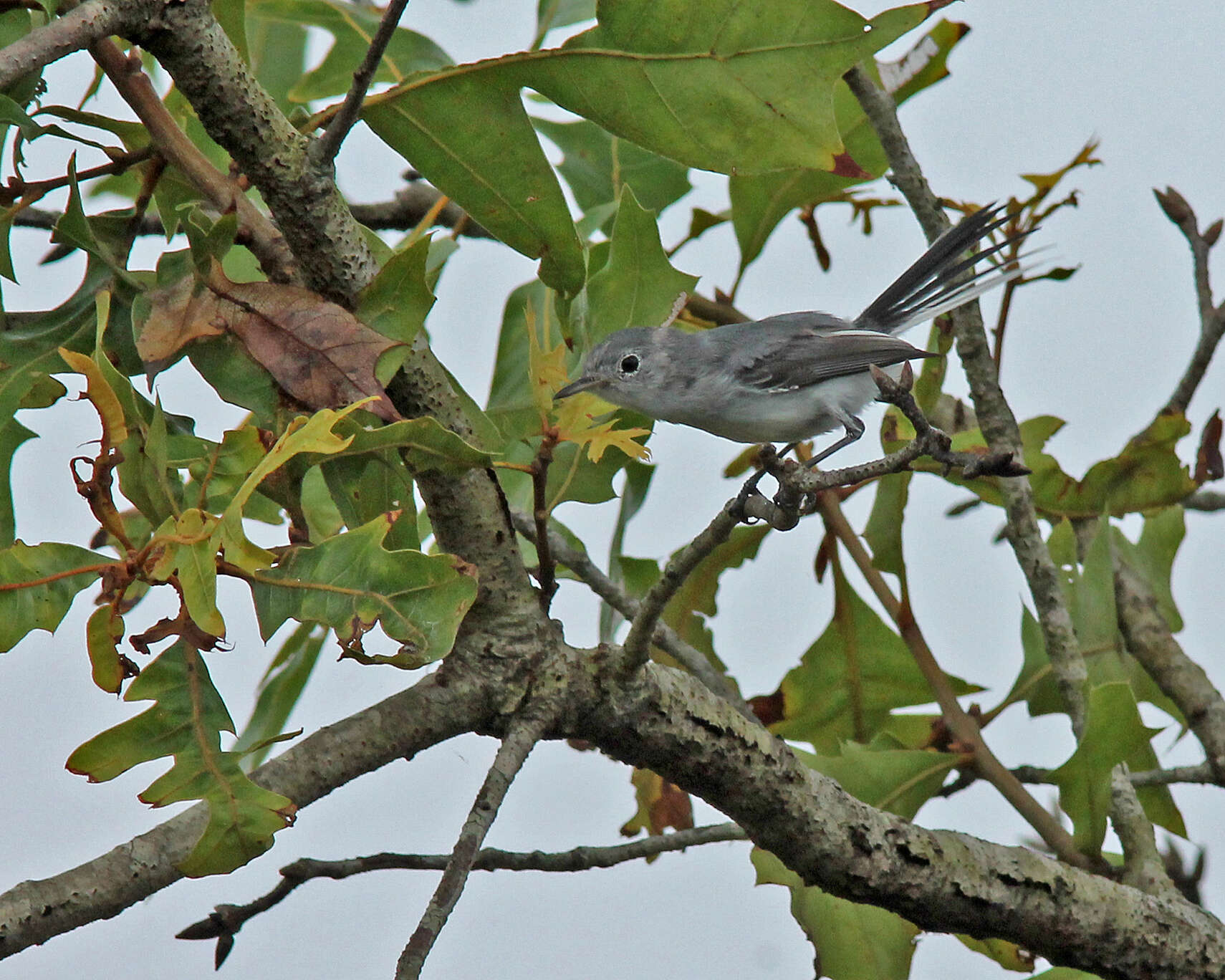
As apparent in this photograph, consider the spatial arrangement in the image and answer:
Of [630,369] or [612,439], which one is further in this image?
[630,369]

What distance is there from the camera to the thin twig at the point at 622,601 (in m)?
0.82

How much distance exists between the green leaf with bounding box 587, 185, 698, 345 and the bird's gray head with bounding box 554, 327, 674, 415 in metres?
0.08

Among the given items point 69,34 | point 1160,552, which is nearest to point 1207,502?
point 1160,552

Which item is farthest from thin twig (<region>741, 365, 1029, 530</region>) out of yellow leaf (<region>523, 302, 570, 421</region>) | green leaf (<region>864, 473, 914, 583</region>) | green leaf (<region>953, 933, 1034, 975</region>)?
green leaf (<region>953, 933, 1034, 975</region>)

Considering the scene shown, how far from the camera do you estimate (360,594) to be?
52 cm

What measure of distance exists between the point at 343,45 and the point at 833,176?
1.33 feet

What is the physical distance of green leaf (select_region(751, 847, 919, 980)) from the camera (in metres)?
0.80

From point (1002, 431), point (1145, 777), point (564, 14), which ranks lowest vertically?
point (1145, 777)

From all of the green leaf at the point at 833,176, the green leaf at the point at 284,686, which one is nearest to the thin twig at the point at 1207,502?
the green leaf at the point at 833,176

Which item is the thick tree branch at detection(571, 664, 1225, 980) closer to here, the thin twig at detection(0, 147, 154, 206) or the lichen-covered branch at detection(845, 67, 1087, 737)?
the lichen-covered branch at detection(845, 67, 1087, 737)

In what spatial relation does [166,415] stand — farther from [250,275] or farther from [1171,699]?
[1171,699]

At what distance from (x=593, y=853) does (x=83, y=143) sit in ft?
1.59

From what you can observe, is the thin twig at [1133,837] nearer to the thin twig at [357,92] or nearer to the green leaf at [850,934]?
the green leaf at [850,934]

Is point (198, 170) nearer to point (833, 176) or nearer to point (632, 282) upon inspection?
point (632, 282)
